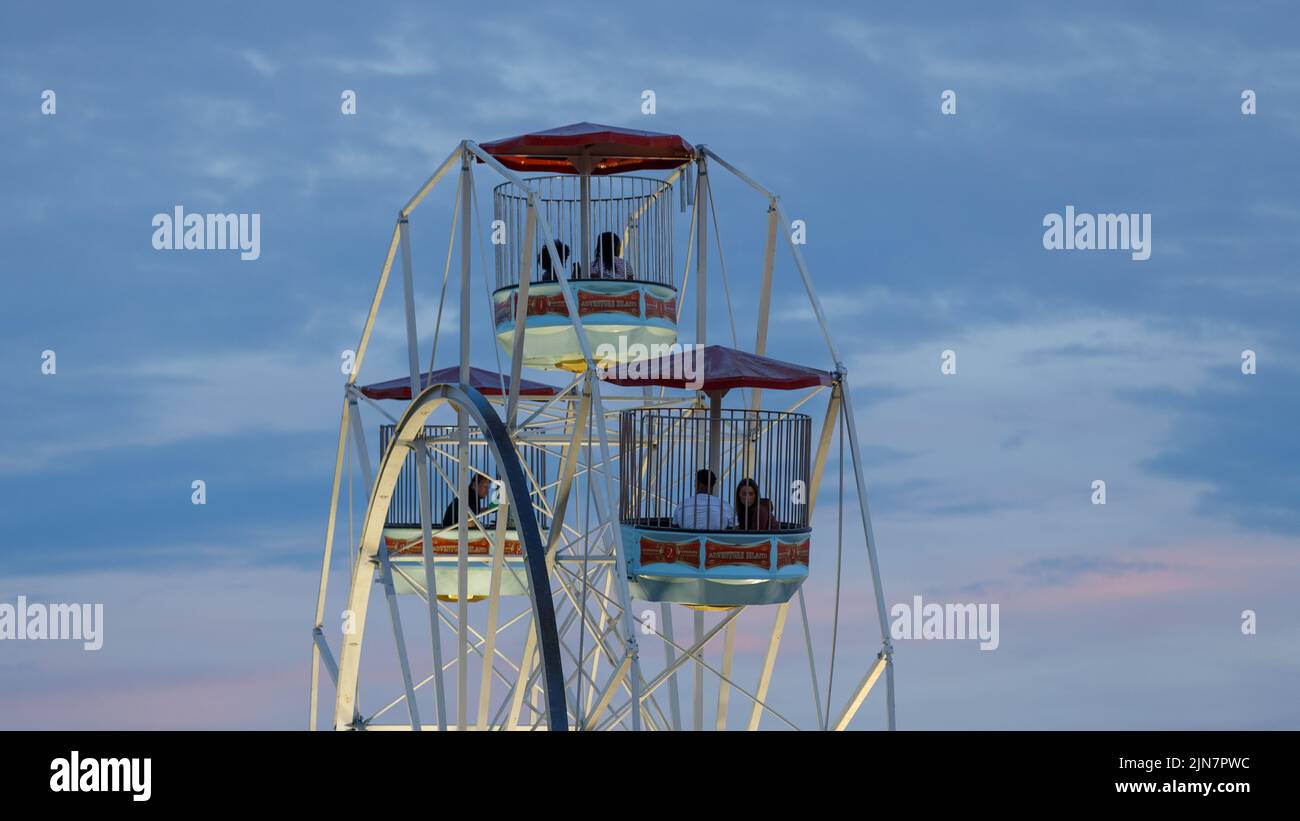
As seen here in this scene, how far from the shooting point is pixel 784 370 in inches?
1205

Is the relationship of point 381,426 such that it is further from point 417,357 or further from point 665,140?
point 665,140

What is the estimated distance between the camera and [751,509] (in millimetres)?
29922

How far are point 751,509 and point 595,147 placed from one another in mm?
7731

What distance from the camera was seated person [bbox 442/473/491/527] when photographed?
132 ft

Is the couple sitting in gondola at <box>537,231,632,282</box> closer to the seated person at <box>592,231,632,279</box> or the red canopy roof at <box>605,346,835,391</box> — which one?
the seated person at <box>592,231,632,279</box>

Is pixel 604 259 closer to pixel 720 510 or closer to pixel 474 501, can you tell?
pixel 720 510

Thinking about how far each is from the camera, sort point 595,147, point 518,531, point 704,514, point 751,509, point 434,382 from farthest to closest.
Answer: point 434,382 < point 595,147 < point 518,531 < point 751,509 < point 704,514

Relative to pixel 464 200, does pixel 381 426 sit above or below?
below

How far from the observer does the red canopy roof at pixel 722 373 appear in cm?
2972

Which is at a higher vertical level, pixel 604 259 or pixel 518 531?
pixel 604 259

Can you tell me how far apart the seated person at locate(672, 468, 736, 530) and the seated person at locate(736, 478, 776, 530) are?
0.15 metres

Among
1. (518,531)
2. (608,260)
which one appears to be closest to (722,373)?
(518,531)
